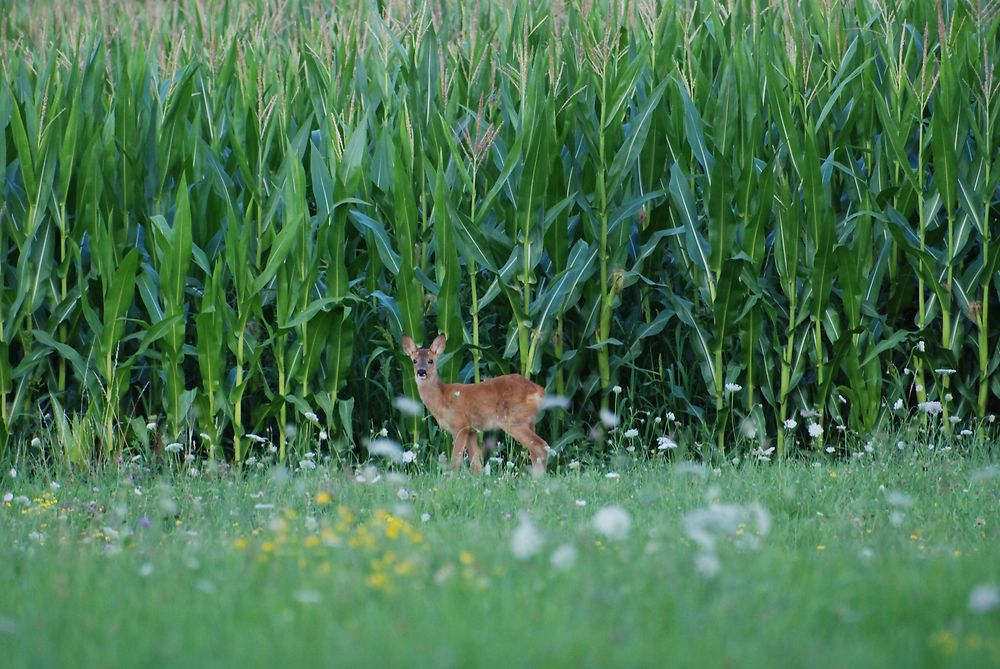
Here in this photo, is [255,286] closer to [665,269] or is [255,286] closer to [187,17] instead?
[665,269]

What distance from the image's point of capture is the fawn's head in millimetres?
7656

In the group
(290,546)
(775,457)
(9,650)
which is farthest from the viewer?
(775,457)

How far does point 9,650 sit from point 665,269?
5.79m

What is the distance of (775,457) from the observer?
8375 millimetres

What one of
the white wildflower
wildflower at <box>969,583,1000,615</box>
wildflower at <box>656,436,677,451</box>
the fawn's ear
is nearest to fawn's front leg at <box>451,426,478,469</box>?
the white wildflower

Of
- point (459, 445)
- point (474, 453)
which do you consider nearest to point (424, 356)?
point (459, 445)

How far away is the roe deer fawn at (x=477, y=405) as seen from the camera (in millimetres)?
7680

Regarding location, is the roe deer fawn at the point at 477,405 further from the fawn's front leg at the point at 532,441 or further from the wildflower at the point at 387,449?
the wildflower at the point at 387,449

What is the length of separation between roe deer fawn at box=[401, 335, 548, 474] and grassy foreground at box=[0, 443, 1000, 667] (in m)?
1.22

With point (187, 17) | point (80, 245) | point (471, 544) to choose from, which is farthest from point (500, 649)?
point (187, 17)

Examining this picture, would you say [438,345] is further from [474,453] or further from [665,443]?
[665,443]

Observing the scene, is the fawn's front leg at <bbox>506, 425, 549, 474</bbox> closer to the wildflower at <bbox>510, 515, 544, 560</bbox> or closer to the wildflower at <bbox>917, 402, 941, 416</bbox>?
the wildflower at <bbox>917, 402, 941, 416</bbox>

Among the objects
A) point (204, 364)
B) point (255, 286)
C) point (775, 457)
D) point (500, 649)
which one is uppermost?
point (500, 649)

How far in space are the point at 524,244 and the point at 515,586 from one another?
4163 millimetres
